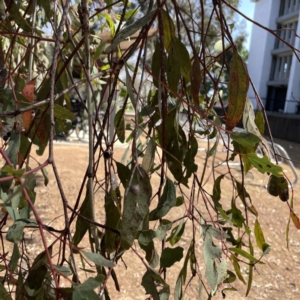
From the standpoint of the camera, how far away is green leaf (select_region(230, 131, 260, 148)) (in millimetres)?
481

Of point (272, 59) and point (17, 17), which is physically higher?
point (272, 59)

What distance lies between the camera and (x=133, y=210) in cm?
41

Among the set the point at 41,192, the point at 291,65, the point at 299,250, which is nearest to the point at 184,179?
the point at 299,250

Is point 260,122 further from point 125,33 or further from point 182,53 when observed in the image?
point 125,33

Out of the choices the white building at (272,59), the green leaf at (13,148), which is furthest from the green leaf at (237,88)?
the white building at (272,59)

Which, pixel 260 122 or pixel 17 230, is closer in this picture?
pixel 17 230

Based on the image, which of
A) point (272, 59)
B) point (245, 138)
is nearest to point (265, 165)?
point (245, 138)

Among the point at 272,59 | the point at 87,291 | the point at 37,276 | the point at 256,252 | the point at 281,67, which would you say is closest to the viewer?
the point at 87,291

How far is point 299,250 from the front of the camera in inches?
94.2

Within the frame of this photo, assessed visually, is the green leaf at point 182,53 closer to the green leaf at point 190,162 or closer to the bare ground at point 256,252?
the green leaf at point 190,162

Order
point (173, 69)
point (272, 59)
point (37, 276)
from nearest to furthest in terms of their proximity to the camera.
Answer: point (37, 276), point (173, 69), point (272, 59)

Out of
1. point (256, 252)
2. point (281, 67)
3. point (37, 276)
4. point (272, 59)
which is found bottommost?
point (256, 252)

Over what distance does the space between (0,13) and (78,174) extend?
3.20 metres

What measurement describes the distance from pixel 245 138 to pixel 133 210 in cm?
16
